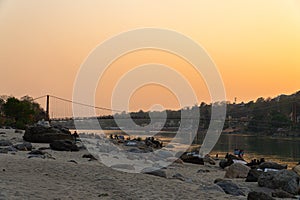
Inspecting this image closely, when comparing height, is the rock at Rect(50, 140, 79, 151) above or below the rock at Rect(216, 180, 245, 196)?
above

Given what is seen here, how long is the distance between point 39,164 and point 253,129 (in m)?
82.8

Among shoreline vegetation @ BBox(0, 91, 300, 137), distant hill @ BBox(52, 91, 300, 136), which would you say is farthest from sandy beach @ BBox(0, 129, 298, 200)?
distant hill @ BBox(52, 91, 300, 136)

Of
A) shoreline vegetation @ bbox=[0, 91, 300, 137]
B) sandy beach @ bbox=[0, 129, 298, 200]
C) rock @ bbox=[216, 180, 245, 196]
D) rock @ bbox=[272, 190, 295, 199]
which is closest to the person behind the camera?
sandy beach @ bbox=[0, 129, 298, 200]

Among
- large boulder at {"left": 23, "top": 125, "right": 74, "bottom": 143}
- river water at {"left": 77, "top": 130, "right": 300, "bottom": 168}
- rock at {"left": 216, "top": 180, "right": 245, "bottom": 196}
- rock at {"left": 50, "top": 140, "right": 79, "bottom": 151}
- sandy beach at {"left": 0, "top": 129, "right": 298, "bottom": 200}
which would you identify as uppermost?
large boulder at {"left": 23, "top": 125, "right": 74, "bottom": 143}

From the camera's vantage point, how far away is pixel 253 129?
307ft

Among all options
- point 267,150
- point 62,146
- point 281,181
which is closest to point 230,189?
point 281,181

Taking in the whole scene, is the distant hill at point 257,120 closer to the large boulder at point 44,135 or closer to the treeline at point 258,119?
the treeline at point 258,119

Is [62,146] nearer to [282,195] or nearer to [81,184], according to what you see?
[81,184]

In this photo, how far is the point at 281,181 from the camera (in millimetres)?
15180

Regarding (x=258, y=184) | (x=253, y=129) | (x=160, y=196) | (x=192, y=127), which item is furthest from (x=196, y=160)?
(x=253, y=129)

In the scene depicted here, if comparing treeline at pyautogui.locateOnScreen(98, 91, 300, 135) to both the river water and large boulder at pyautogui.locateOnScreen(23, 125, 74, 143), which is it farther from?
large boulder at pyautogui.locateOnScreen(23, 125, 74, 143)

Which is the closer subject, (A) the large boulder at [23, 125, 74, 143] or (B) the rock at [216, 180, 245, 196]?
(B) the rock at [216, 180, 245, 196]

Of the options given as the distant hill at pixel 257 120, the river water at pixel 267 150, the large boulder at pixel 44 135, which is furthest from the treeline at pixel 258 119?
the large boulder at pixel 44 135

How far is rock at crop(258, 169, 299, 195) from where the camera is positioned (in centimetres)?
1473
